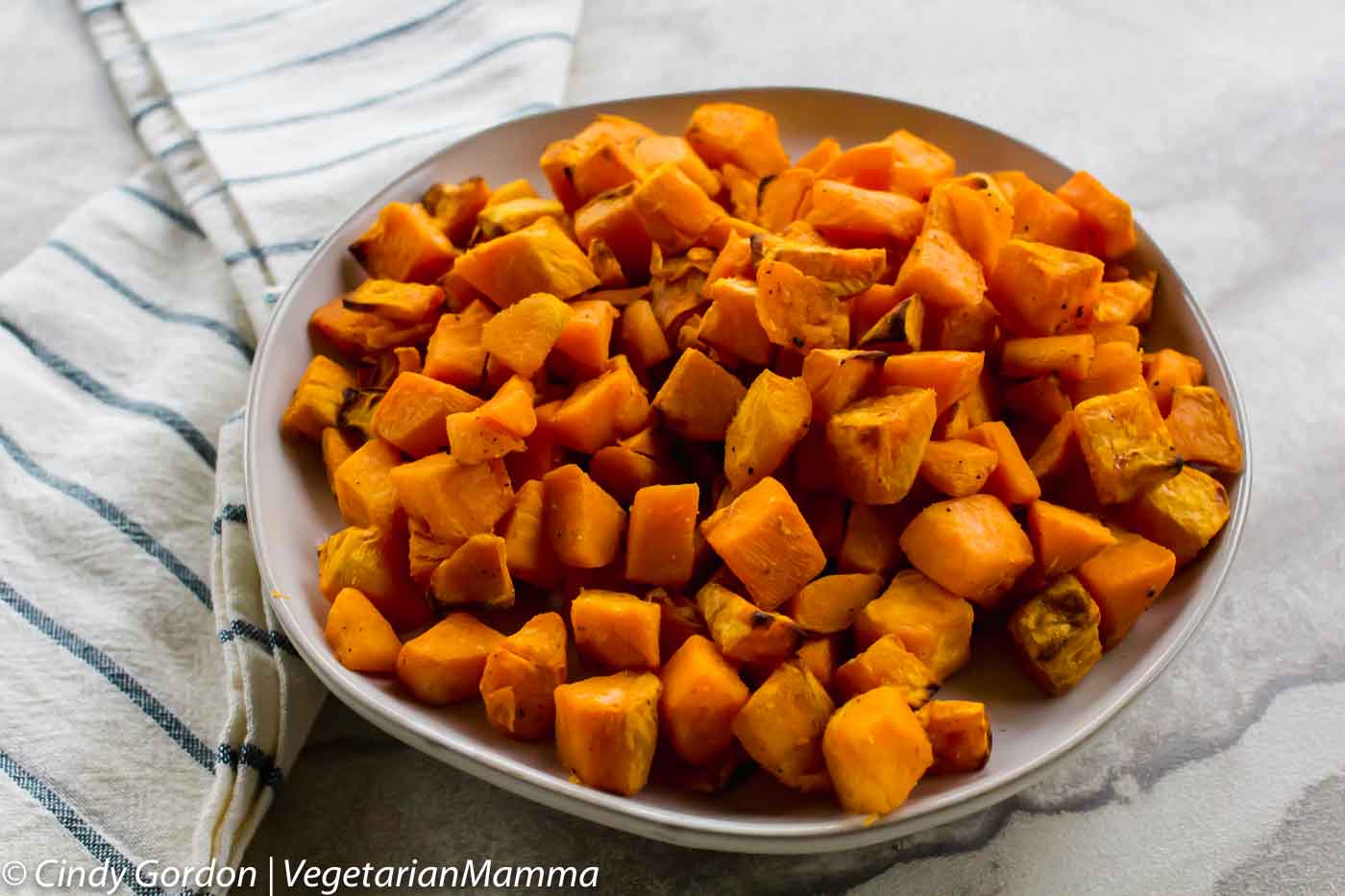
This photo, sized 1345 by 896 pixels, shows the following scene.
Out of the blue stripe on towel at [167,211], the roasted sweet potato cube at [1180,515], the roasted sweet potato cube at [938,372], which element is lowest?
the roasted sweet potato cube at [1180,515]

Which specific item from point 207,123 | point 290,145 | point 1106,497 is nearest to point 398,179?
point 290,145

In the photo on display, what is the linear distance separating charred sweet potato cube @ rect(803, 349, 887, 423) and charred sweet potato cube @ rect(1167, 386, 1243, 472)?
0.31 m

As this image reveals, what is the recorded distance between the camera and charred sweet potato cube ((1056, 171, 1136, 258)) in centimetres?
127

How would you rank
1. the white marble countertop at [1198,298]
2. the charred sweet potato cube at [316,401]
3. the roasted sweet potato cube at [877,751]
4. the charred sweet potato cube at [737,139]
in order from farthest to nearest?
the charred sweet potato cube at [737,139]
the charred sweet potato cube at [316,401]
the white marble countertop at [1198,298]
the roasted sweet potato cube at [877,751]

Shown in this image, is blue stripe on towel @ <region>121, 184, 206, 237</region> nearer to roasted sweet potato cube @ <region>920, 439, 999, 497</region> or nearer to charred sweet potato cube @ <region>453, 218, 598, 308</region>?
charred sweet potato cube @ <region>453, 218, 598, 308</region>

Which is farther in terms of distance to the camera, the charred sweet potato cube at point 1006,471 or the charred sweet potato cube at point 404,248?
the charred sweet potato cube at point 404,248

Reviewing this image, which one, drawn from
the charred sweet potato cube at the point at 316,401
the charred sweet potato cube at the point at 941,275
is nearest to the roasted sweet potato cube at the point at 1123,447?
the charred sweet potato cube at the point at 941,275

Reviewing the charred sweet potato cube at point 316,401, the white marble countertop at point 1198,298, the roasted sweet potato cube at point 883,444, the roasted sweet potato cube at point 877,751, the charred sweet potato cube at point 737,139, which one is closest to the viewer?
the roasted sweet potato cube at point 877,751

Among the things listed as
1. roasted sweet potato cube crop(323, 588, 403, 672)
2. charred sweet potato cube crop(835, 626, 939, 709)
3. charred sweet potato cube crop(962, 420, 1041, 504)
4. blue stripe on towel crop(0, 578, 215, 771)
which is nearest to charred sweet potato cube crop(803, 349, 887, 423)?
charred sweet potato cube crop(962, 420, 1041, 504)

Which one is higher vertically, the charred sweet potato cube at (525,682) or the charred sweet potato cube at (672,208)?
the charred sweet potato cube at (672,208)

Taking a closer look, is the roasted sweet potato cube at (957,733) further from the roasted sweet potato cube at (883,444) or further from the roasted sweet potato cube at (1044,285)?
the roasted sweet potato cube at (1044,285)

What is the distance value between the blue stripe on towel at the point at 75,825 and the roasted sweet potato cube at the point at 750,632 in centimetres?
56

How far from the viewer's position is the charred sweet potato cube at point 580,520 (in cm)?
103

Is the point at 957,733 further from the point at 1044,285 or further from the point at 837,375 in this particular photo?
the point at 1044,285
